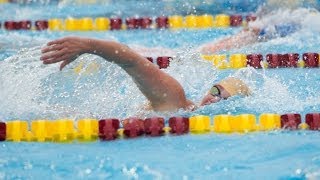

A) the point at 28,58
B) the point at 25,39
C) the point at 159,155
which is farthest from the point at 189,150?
the point at 25,39

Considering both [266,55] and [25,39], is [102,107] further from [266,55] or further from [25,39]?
[25,39]

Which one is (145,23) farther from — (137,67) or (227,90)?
(137,67)

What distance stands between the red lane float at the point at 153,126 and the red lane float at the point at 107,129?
144 mm

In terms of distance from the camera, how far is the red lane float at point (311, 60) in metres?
4.92

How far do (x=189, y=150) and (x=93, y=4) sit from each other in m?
6.40

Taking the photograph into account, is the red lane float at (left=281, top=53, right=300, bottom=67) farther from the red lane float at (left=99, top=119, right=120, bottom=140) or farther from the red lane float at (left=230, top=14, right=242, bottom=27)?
A: the red lane float at (left=99, top=119, right=120, bottom=140)

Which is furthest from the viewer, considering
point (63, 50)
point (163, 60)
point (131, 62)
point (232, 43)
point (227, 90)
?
point (232, 43)

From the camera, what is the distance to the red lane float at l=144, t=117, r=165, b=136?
301cm

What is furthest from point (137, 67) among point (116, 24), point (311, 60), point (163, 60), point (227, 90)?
point (116, 24)

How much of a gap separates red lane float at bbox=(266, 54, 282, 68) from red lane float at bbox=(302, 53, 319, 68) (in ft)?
0.62

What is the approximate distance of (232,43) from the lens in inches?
211

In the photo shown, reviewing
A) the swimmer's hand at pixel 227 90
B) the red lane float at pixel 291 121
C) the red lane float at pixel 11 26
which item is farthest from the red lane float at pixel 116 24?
the red lane float at pixel 291 121

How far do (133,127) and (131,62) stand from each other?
0.34 meters

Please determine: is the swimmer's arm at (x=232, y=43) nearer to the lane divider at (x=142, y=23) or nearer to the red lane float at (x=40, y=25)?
the lane divider at (x=142, y=23)
